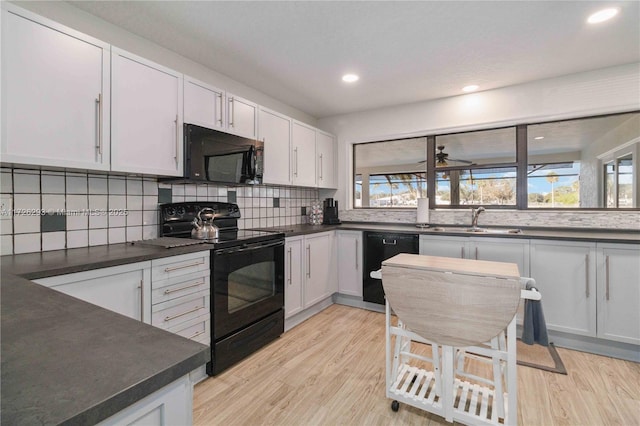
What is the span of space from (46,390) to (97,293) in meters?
1.28

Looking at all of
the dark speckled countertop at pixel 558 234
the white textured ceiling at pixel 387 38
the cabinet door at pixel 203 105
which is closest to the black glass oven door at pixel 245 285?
the dark speckled countertop at pixel 558 234

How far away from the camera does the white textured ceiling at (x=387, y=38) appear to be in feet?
6.35

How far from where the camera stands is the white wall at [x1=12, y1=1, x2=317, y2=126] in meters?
1.84

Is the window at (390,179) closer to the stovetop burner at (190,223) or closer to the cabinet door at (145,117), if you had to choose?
the stovetop burner at (190,223)

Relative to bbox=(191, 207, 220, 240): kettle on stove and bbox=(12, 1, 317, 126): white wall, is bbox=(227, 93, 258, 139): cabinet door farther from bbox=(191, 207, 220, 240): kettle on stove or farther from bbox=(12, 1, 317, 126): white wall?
bbox=(191, 207, 220, 240): kettle on stove

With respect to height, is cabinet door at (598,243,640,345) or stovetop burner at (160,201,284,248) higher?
stovetop burner at (160,201,284,248)

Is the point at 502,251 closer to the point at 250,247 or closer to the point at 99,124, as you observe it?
the point at 250,247

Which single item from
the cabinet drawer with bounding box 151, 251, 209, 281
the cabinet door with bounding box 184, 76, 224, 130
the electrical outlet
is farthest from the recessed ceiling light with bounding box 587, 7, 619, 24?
the electrical outlet

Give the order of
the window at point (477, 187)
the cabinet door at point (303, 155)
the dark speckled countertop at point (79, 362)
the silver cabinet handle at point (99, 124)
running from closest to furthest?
the dark speckled countertop at point (79, 362) → the silver cabinet handle at point (99, 124) → the window at point (477, 187) → the cabinet door at point (303, 155)

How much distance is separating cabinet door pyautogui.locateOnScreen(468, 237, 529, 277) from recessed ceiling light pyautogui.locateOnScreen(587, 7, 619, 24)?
1679 mm

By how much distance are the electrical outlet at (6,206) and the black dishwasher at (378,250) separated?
2909mm

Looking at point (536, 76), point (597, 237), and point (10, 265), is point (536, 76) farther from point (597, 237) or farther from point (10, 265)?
point (10, 265)

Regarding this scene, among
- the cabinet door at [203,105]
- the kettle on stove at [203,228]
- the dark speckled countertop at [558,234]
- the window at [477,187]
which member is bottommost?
the dark speckled countertop at [558,234]

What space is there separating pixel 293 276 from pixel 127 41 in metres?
2.34
